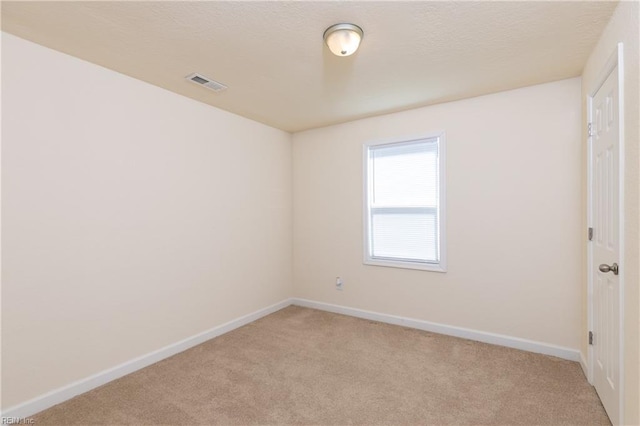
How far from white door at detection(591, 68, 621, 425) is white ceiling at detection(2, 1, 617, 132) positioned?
0.52 meters

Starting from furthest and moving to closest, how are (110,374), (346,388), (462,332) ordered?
(462,332)
(110,374)
(346,388)

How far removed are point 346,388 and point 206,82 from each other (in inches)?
110

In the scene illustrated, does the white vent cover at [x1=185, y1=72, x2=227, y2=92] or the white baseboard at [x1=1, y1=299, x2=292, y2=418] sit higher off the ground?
the white vent cover at [x1=185, y1=72, x2=227, y2=92]

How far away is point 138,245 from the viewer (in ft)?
8.84

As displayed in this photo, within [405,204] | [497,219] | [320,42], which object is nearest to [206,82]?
[320,42]

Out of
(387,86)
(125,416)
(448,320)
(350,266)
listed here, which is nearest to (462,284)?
(448,320)

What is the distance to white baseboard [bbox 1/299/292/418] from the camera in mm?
2047

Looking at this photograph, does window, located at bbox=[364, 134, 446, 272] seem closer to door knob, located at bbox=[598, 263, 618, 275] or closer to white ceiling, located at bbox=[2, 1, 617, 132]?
white ceiling, located at bbox=[2, 1, 617, 132]

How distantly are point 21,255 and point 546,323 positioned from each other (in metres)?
4.16

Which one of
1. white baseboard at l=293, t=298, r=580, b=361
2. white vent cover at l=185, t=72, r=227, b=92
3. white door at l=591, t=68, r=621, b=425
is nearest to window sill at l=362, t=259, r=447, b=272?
white baseboard at l=293, t=298, r=580, b=361

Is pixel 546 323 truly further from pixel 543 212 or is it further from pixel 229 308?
pixel 229 308

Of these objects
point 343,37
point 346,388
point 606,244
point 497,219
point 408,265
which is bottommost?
point 346,388

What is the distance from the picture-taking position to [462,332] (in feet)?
10.6

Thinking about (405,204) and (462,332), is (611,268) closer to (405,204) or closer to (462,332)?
(462,332)
